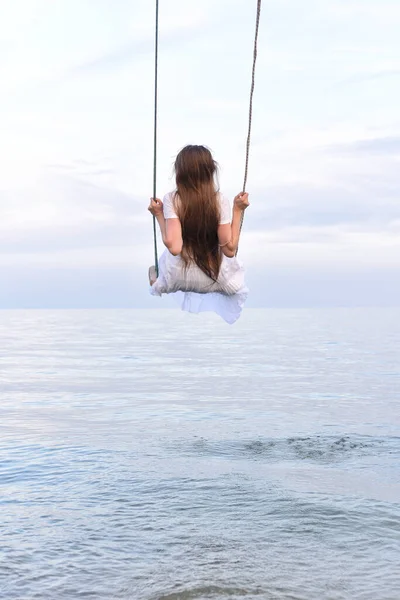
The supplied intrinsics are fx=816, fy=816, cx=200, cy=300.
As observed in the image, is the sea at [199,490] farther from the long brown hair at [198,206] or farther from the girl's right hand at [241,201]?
the girl's right hand at [241,201]

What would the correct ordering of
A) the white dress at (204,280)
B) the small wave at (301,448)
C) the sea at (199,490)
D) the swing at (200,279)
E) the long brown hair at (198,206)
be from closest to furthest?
1. the long brown hair at (198,206)
2. the white dress at (204,280)
3. the swing at (200,279)
4. the sea at (199,490)
5. the small wave at (301,448)

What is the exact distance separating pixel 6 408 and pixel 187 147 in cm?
1890

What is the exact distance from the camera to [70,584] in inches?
377

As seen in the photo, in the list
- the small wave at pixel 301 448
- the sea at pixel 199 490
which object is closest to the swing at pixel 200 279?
the sea at pixel 199 490

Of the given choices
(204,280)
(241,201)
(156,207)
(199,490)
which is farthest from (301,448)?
(156,207)

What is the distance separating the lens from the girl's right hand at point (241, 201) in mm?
7887

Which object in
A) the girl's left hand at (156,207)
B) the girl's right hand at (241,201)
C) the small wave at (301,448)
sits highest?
the girl's right hand at (241,201)

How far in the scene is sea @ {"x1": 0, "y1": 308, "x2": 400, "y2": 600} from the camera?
9.87m

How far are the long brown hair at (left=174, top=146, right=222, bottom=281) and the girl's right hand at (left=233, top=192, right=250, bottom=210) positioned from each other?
0.21 m

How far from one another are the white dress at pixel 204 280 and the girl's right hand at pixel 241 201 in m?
0.09

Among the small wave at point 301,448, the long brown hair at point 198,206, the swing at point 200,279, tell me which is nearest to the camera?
the long brown hair at point 198,206

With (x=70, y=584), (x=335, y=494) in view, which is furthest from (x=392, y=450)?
(x=70, y=584)

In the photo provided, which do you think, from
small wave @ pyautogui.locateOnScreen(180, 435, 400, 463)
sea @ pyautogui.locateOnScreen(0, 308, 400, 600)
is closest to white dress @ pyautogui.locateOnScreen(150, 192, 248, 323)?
sea @ pyautogui.locateOnScreen(0, 308, 400, 600)

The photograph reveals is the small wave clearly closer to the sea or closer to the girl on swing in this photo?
the sea
